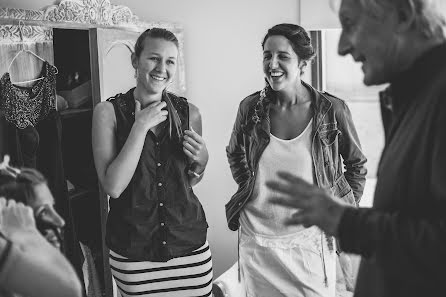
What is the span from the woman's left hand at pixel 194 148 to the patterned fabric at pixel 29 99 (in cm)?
51

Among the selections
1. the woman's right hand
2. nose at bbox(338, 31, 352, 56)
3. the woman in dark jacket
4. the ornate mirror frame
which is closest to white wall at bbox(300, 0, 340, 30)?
the woman in dark jacket

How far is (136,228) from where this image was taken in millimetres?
1779

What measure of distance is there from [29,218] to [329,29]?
2.54m

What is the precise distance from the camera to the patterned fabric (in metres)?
1.74

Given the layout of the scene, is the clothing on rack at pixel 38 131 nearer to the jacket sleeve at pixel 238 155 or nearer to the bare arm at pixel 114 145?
the bare arm at pixel 114 145

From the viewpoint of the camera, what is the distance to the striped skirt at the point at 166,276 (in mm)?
1810

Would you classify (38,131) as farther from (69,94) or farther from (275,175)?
(275,175)

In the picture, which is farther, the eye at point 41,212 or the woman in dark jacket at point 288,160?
the woman in dark jacket at point 288,160

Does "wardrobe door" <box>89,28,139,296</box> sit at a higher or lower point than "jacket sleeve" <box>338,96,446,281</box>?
higher

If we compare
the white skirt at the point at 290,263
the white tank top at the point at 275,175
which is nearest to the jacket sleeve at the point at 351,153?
the white tank top at the point at 275,175

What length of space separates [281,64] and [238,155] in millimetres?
442

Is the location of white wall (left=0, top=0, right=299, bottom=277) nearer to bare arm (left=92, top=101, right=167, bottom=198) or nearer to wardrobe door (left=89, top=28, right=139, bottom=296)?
wardrobe door (left=89, top=28, right=139, bottom=296)

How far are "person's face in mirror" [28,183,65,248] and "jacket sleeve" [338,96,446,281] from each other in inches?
23.7

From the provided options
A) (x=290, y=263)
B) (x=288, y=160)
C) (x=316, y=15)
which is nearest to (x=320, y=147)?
(x=288, y=160)
